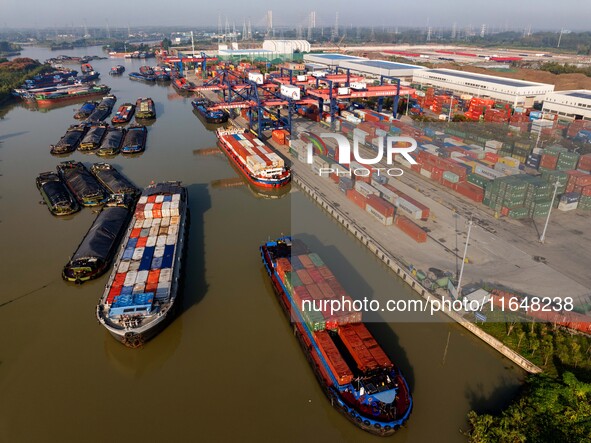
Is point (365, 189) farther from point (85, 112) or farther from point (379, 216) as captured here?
point (85, 112)

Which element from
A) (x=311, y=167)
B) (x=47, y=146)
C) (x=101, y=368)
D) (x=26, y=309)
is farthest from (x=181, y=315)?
(x=47, y=146)

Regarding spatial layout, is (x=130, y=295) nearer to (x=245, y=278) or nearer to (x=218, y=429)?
(x=245, y=278)

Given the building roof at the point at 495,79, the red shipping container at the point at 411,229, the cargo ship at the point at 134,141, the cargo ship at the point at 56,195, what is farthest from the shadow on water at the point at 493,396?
the building roof at the point at 495,79

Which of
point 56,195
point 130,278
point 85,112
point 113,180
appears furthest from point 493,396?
point 85,112

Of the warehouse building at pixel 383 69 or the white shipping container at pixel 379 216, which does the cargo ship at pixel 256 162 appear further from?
the warehouse building at pixel 383 69

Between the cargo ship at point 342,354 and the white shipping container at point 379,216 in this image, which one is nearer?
the cargo ship at point 342,354

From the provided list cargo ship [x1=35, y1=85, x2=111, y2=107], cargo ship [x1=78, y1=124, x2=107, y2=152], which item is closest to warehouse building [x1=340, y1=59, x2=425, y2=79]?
cargo ship [x1=78, y1=124, x2=107, y2=152]

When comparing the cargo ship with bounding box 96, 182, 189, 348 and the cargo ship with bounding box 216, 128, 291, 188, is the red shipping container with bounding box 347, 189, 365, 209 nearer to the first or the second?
the cargo ship with bounding box 216, 128, 291, 188
